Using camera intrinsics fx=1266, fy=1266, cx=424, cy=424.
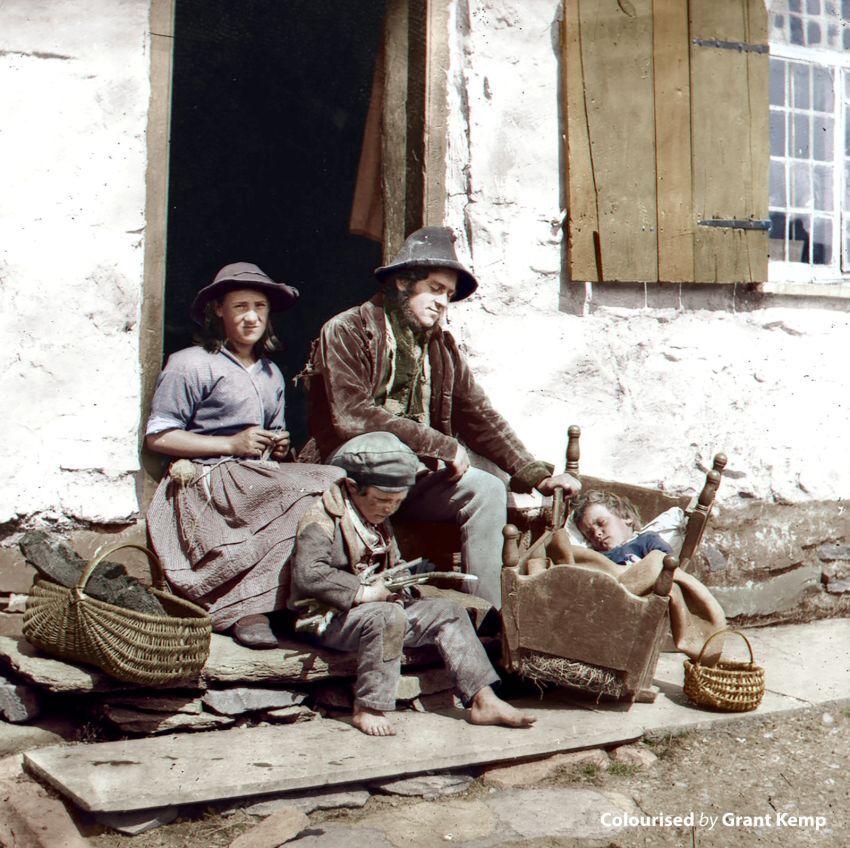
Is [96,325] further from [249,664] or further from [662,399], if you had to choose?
[662,399]

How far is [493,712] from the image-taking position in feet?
15.4

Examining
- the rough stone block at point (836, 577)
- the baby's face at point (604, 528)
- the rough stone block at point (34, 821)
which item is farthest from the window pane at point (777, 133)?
the rough stone block at point (34, 821)

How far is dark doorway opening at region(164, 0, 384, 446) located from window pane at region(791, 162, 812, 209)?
114 inches

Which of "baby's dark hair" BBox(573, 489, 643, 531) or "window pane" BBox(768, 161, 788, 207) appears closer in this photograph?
"baby's dark hair" BBox(573, 489, 643, 531)

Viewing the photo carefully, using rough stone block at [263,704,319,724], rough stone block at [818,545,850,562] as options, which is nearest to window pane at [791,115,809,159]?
rough stone block at [818,545,850,562]

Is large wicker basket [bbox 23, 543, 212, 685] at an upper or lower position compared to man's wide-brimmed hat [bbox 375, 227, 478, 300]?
lower

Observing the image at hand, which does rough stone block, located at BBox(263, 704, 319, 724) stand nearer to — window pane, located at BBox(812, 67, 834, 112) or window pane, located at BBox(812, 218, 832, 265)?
window pane, located at BBox(812, 218, 832, 265)

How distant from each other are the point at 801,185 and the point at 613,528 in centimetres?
275

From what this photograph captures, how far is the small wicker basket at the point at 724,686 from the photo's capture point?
5.00 meters

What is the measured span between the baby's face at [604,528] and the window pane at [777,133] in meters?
2.63

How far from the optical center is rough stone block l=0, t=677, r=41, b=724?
4.57 m

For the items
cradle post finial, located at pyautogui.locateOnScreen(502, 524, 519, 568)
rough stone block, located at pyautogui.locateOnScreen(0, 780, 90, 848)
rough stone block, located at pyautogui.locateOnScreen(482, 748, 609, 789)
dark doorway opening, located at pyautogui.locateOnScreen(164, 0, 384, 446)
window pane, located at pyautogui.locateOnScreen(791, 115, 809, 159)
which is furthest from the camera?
dark doorway opening, located at pyautogui.locateOnScreen(164, 0, 384, 446)

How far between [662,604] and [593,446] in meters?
1.66

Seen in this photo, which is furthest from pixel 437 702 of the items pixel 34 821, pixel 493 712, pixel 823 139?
pixel 823 139
